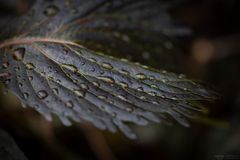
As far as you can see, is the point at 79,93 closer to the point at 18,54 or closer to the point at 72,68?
the point at 72,68

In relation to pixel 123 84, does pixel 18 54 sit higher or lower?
higher

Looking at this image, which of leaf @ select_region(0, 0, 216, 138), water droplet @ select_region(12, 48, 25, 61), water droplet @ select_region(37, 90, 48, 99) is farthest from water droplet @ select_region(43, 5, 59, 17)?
water droplet @ select_region(37, 90, 48, 99)

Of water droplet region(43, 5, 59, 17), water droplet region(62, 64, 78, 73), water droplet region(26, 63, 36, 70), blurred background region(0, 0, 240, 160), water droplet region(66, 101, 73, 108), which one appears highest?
water droplet region(43, 5, 59, 17)

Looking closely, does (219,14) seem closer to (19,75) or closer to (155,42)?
(155,42)

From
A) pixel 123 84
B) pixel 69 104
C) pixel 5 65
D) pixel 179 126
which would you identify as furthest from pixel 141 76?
pixel 179 126

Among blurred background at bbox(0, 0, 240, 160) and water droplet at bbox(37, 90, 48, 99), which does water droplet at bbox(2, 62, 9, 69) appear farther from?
blurred background at bbox(0, 0, 240, 160)

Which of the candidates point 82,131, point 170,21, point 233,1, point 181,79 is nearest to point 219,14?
point 233,1

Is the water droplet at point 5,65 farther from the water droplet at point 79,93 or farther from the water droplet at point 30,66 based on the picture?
the water droplet at point 79,93
